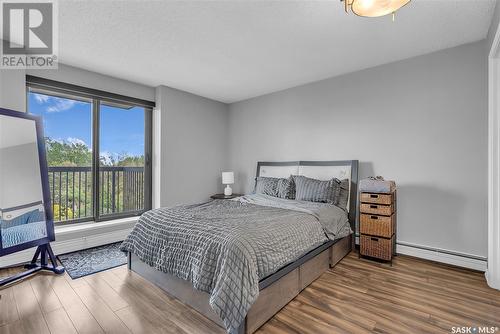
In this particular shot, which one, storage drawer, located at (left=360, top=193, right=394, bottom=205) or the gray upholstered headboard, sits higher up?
the gray upholstered headboard

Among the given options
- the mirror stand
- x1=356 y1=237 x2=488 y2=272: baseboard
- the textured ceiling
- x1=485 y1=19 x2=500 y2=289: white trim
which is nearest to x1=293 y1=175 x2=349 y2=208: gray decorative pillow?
x1=356 y1=237 x2=488 y2=272: baseboard

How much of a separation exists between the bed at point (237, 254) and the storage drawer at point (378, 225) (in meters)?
0.23

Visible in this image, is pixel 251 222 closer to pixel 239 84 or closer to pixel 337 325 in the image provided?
pixel 337 325

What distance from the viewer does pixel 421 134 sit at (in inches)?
116

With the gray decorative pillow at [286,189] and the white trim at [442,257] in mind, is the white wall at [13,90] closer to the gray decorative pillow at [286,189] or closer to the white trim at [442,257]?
the gray decorative pillow at [286,189]

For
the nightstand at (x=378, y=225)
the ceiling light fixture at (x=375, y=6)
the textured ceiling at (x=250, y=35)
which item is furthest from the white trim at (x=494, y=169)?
the ceiling light fixture at (x=375, y=6)

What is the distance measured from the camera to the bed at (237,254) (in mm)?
1592

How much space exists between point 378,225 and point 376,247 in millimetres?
268

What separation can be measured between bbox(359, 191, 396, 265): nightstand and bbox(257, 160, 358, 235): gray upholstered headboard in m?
0.33

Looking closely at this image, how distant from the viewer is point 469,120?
8.71 feet

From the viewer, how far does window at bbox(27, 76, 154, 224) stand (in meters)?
3.35

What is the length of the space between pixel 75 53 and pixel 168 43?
123 centimetres

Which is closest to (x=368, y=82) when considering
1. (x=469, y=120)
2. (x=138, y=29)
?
(x=469, y=120)

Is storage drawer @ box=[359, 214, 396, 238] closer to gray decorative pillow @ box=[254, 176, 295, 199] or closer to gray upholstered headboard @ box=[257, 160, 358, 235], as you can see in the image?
gray upholstered headboard @ box=[257, 160, 358, 235]
